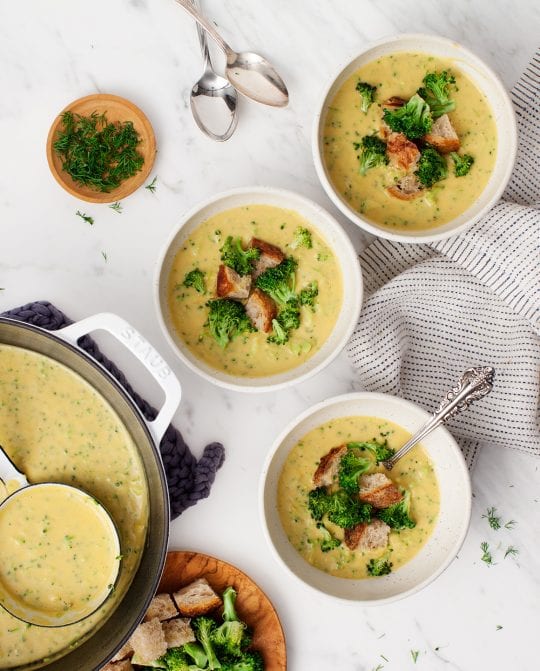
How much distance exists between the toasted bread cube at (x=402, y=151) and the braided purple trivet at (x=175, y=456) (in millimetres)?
1183

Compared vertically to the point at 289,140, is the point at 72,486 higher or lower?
lower

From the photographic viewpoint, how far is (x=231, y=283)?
8.35 feet

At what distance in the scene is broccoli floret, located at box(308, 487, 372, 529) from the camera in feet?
8.52

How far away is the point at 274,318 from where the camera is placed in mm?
2613

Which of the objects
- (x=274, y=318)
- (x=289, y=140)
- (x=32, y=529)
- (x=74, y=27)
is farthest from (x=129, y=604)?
(x=74, y=27)

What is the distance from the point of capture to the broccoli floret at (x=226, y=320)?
256 cm

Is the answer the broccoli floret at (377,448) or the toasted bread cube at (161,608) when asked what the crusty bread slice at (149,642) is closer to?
the toasted bread cube at (161,608)

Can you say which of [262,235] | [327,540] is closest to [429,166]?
[262,235]

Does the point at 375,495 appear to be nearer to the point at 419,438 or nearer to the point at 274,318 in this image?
the point at 419,438

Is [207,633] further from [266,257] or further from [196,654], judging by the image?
[266,257]

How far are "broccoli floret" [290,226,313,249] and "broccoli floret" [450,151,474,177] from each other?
1.76 feet

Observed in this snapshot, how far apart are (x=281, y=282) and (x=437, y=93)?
31.6 inches

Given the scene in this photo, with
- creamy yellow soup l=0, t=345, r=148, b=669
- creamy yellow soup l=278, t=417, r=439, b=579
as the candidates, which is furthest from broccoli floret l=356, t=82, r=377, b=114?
creamy yellow soup l=0, t=345, r=148, b=669

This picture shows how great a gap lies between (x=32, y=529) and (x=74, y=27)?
1759 millimetres
